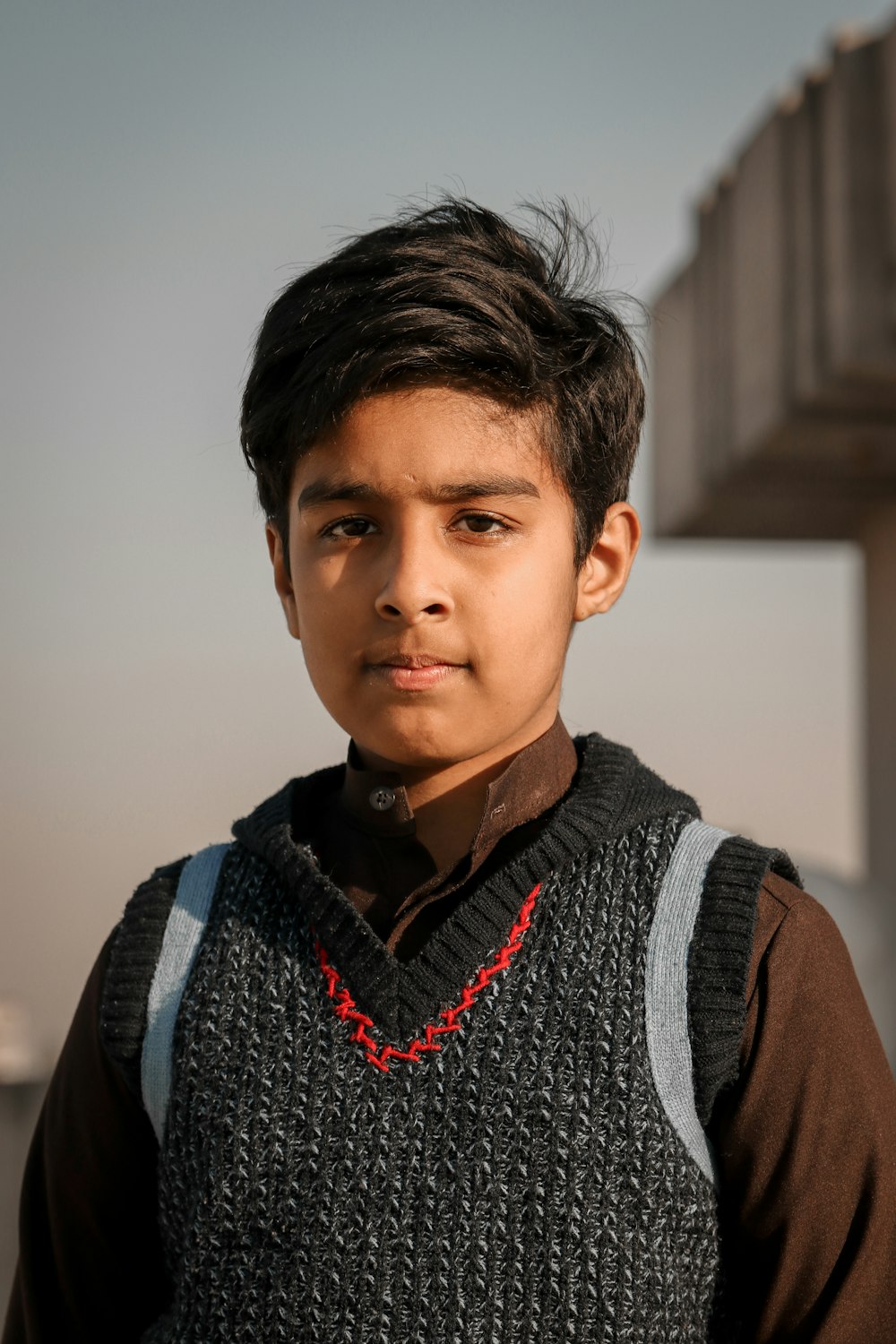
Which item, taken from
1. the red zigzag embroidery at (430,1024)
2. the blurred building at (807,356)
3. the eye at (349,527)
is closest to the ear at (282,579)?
the eye at (349,527)

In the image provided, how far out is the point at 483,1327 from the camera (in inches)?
47.3

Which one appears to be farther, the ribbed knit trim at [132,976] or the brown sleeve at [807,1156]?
the ribbed knit trim at [132,976]

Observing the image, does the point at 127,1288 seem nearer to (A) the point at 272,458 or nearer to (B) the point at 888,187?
(A) the point at 272,458

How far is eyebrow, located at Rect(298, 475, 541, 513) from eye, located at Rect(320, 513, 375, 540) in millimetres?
22

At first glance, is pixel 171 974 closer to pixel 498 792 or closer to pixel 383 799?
pixel 383 799

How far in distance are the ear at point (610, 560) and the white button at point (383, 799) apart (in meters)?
0.28

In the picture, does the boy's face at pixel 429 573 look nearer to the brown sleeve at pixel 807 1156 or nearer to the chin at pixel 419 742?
the chin at pixel 419 742

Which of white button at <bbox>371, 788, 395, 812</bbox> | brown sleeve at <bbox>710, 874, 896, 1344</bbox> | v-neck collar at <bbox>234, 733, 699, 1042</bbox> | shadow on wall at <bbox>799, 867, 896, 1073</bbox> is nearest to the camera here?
brown sleeve at <bbox>710, 874, 896, 1344</bbox>

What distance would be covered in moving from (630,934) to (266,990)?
1.19ft

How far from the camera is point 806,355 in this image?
5438 millimetres

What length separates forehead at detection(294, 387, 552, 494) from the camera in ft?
4.28

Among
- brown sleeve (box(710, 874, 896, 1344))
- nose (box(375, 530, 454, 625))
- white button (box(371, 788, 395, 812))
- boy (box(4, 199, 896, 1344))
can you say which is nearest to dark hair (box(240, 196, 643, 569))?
boy (box(4, 199, 896, 1344))

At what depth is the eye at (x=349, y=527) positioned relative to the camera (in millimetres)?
1347

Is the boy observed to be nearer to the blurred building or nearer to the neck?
the neck
